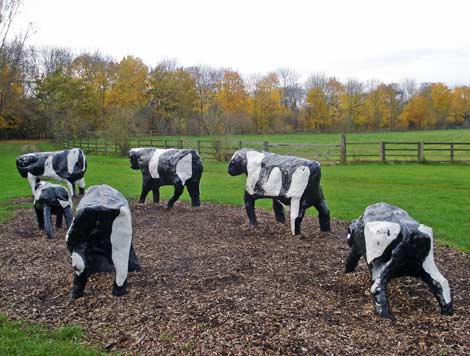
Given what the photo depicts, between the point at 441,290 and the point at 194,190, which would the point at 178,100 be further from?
the point at 441,290

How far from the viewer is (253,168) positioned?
26.0 ft

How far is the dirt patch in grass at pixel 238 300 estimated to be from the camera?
3.83 meters

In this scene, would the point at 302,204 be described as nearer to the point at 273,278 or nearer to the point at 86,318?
the point at 273,278

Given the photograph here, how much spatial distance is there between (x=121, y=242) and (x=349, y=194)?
8.94 metres

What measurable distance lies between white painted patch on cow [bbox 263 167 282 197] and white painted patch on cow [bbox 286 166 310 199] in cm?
29

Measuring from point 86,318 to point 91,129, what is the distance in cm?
3869

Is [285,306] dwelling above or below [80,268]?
below

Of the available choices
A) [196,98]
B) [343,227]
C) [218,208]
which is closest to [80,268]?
[343,227]

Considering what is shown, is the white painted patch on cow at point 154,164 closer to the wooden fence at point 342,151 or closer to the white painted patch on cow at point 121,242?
the white painted patch on cow at point 121,242

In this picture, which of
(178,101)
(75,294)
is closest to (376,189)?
(75,294)

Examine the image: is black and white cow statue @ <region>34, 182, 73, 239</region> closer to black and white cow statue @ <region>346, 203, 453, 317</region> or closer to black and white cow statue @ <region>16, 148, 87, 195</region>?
black and white cow statue @ <region>16, 148, 87, 195</region>

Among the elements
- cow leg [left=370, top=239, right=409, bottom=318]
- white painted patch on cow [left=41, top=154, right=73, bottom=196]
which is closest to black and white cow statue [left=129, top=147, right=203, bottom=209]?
white painted patch on cow [left=41, top=154, right=73, bottom=196]

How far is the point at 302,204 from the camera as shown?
7.17 metres

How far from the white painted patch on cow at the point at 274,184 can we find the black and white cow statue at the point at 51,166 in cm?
600
